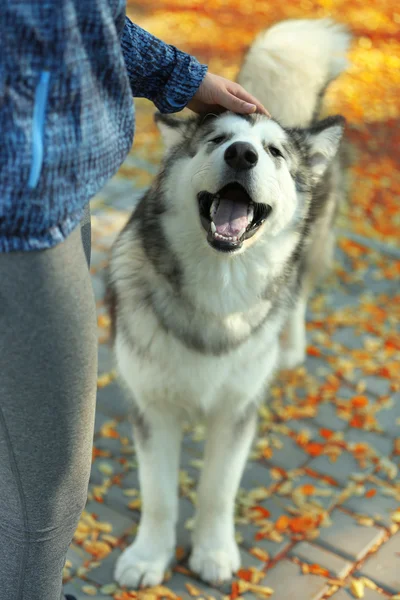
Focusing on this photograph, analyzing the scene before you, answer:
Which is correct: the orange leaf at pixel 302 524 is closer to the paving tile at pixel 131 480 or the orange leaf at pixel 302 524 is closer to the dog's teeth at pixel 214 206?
the paving tile at pixel 131 480

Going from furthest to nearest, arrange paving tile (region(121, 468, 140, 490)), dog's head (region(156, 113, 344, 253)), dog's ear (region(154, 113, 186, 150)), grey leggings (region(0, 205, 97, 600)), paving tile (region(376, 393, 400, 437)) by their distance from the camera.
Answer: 1. paving tile (region(376, 393, 400, 437))
2. paving tile (region(121, 468, 140, 490))
3. dog's ear (region(154, 113, 186, 150))
4. dog's head (region(156, 113, 344, 253))
5. grey leggings (region(0, 205, 97, 600))

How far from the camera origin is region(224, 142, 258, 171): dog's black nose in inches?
84.4

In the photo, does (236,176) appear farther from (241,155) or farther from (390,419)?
(390,419)

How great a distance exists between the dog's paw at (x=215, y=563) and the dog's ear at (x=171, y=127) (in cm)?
145

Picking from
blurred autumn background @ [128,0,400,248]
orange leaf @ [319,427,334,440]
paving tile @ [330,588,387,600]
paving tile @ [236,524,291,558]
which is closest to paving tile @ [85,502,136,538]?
paving tile @ [236,524,291,558]

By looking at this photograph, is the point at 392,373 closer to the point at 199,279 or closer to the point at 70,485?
the point at 199,279

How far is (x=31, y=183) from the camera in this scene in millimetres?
1284

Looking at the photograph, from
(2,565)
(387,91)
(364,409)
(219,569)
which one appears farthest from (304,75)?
(387,91)

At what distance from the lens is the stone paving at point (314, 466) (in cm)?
273

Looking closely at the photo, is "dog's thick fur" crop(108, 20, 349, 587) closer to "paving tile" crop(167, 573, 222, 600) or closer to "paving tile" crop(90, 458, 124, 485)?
"paving tile" crop(167, 573, 222, 600)

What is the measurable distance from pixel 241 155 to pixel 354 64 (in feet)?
23.2

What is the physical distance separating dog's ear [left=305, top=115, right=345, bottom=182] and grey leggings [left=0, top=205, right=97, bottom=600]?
107 cm

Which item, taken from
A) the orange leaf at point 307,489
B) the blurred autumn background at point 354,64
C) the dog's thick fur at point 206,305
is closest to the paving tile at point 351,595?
the dog's thick fur at point 206,305

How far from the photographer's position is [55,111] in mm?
1289
